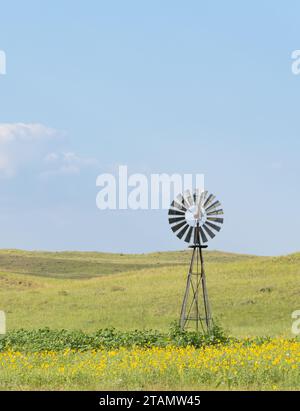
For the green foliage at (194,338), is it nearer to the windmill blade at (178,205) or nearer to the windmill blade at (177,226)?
the windmill blade at (177,226)

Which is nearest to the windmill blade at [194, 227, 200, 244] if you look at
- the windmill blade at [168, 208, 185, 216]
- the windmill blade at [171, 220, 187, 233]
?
the windmill blade at [171, 220, 187, 233]

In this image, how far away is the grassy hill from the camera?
41.1 meters

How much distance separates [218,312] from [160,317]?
333 cm

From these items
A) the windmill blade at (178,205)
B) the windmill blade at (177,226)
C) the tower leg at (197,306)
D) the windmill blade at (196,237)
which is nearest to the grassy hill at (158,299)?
the tower leg at (197,306)

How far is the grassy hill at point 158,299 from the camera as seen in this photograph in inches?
1618

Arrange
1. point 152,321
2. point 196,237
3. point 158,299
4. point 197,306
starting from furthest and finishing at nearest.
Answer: point 158,299, point 152,321, point 197,306, point 196,237

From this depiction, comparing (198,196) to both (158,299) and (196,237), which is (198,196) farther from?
(158,299)

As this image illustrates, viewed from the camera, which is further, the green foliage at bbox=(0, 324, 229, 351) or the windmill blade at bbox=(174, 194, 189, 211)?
the windmill blade at bbox=(174, 194, 189, 211)

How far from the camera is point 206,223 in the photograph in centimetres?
3128

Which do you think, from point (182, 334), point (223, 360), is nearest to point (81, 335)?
point (182, 334)

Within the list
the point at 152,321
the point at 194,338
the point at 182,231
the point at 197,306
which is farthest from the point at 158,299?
the point at 194,338

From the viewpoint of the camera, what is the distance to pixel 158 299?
47.6 metres

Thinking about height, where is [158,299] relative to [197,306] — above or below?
below

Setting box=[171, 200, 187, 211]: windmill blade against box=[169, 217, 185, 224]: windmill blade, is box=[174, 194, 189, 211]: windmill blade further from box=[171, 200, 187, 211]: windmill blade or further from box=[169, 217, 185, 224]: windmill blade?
box=[169, 217, 185, 224]: windmill blade
